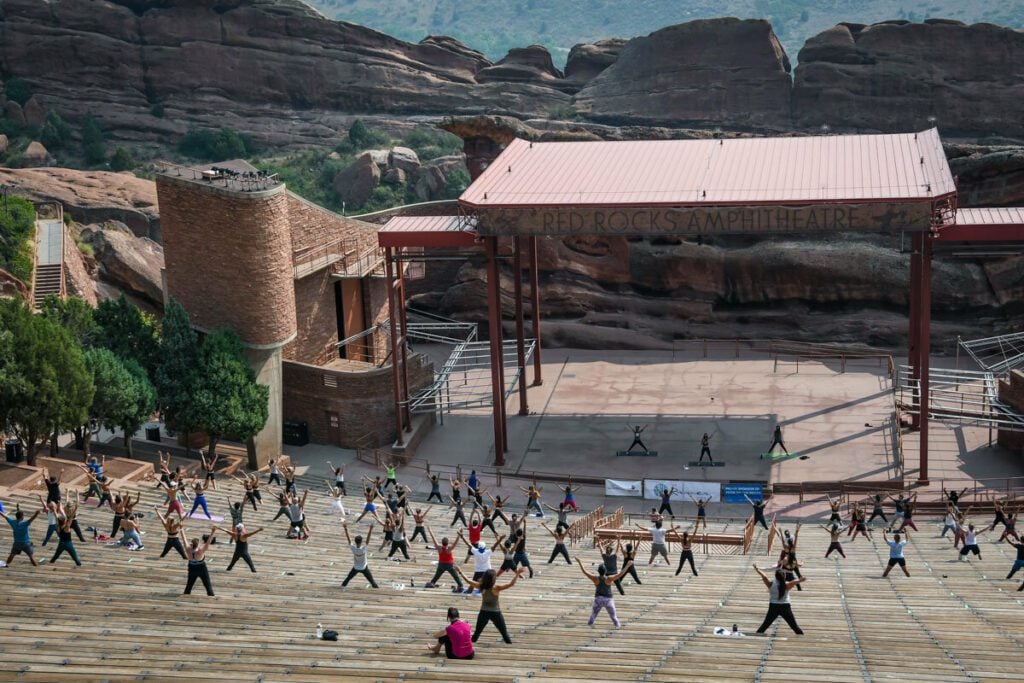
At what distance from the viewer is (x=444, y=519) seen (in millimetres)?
37281

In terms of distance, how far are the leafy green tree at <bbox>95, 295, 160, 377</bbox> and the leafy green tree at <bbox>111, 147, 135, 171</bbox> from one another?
147ft

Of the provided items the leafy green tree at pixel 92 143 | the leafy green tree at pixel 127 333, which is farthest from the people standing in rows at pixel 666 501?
the leafy green tree at pixel 92 143

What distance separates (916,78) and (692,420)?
35.5m

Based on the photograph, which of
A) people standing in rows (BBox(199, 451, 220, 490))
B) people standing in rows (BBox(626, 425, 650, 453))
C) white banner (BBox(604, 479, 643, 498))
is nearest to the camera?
people standing in rows (BBox(199, 451, 220, 490))

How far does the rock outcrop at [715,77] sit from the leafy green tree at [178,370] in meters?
46.6

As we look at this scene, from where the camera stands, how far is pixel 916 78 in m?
72.8

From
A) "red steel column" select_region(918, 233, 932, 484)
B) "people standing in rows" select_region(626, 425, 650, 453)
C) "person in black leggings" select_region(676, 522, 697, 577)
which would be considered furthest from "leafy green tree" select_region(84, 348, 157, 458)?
"red steel column" select_region(918, 233, 932, 484)

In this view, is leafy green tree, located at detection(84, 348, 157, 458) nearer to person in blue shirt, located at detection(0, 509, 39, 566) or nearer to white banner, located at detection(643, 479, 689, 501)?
person in blue shirt, located at detection(0, 509, 39, 566)

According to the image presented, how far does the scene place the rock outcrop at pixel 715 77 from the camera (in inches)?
3152

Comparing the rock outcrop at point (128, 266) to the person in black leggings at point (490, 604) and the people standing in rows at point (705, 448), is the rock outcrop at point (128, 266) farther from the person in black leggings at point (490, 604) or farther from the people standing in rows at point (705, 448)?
the person in black leggings at point (490, 604)

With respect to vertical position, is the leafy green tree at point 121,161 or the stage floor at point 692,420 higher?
the leafy green tree at point 121,161

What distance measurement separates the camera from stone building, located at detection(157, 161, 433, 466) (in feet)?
137

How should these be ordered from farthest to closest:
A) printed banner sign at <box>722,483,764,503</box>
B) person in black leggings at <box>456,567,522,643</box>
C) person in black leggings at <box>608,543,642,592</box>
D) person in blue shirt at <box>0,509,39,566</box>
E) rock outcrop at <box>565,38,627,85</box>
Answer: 1. rock outcrop at <box>565,38,627,85</box>
2. printed banner sign at <box>722,483,764,503</box>
3. person in blue shirt at <box>0,509,39,566</box>
4. person in black leggings at <box>608,543,642,592</box>
5. person in black leggings at <box>456,567,522,643</box>

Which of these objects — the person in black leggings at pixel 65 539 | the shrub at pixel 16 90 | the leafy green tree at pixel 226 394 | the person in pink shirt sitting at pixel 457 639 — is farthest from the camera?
the shrub at pixel 16 90
